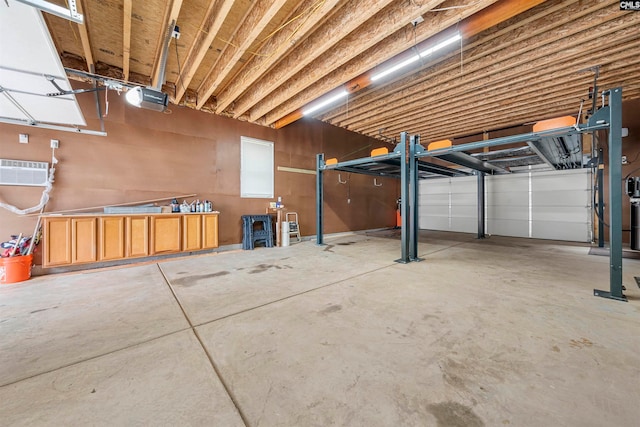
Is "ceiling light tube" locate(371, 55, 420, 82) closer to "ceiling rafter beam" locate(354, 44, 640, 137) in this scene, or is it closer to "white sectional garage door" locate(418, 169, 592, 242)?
"ceiling rafter beam" locate(354, 44, 640, 137)

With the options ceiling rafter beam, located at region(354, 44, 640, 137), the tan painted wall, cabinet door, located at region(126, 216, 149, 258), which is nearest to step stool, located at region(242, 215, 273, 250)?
the tan painted wall

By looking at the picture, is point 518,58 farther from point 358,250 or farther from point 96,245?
point 96,245

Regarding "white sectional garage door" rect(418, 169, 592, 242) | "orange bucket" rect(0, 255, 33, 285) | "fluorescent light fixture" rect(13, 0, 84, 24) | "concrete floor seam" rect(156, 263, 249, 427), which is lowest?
"concrete floor seam" rect(156, 263, 249, 427)

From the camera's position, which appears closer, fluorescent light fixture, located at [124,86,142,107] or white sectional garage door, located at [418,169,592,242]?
fluorescent light fixture, located at [124,86,142,107]

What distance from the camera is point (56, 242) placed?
3.82m

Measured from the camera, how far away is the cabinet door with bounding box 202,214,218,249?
529cm

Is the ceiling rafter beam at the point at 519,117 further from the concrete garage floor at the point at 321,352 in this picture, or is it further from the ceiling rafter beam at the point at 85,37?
the ceiling rafter beam at the point at 85,37

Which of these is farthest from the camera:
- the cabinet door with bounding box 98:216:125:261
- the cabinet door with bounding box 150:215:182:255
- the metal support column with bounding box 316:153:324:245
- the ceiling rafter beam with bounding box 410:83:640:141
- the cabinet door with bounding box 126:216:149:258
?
the metal support column with bounding box 316:153:324:245

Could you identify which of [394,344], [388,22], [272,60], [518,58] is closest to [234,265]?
[394,344]

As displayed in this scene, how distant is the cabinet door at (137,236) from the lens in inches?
173

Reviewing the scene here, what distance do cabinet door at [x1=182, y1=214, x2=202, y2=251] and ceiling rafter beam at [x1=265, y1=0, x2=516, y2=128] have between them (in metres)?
3.38

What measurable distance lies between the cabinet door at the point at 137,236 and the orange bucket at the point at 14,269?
123 cm

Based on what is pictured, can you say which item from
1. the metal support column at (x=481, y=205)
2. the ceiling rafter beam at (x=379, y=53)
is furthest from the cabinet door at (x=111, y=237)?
the metal support column at (x=481, y=205)

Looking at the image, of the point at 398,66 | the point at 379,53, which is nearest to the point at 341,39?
the point at 379,53
